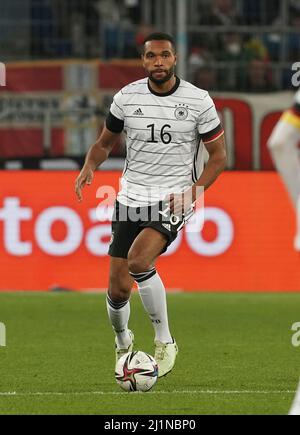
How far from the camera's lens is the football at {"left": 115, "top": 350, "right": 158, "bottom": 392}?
28.4ft

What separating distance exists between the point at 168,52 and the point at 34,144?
31.7 ft

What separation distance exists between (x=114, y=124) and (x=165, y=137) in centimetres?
48

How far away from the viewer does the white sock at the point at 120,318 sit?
938 centimetres

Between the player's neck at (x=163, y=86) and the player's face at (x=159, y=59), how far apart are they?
0.40 ft

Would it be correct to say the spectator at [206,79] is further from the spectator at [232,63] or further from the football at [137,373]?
the football at [137,373]

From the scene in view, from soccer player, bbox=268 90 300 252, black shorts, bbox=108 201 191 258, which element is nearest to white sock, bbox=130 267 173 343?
black shorts, bbox=108 201 191 258

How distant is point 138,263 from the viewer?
8914 mm

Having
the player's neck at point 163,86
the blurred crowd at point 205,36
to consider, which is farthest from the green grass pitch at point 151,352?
the blurred crowd at point 205,36

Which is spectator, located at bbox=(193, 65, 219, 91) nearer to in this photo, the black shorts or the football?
the black shorts

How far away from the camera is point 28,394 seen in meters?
8.53

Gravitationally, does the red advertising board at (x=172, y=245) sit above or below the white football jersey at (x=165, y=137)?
below

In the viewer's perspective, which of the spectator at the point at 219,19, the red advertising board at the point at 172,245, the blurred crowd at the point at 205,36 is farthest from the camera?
the spectator at the point at 219,19
